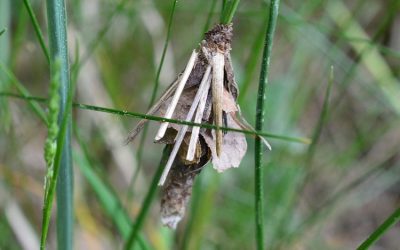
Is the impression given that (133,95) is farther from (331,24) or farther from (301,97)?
(331,24)

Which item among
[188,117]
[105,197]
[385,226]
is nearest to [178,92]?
[188,117]

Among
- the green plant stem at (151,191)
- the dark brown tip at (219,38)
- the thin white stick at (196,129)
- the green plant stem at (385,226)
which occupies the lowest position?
the green plant stem at (385,226)

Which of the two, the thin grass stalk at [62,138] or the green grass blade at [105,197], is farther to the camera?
the green grass blade at [105,197]

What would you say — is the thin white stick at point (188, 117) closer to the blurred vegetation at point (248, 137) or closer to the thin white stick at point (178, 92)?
the thin white stick at point (178, 92)

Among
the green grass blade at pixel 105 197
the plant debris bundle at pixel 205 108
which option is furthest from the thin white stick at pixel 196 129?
the green grass blade at pixel 105 197

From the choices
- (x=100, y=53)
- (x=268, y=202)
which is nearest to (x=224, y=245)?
(x=268, y=202)

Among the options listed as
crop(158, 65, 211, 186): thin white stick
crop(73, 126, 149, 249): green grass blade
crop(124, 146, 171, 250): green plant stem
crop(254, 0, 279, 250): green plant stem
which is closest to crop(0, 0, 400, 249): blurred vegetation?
crop(73, 126, 149, 249): green grass blade

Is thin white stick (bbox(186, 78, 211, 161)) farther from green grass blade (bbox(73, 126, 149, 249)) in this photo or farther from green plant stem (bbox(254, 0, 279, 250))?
green grass blade (bbox(73, 126, 149, 249))
